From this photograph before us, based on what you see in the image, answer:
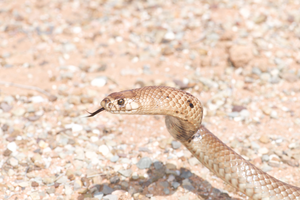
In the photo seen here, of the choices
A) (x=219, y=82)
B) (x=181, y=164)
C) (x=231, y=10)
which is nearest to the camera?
(x=181, y=164)

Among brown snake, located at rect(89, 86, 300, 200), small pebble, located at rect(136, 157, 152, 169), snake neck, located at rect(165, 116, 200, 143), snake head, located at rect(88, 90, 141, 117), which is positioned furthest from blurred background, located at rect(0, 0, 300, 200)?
snake head, located at rect(88, 90, 141, 117)

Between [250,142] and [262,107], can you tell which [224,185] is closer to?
[250,142]

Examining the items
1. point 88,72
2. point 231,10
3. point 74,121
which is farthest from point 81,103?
point 231,10

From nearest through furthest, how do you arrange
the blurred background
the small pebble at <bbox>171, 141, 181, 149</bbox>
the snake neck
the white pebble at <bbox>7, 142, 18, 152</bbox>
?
the snake neck, the blurred background, the white pebble at <bbox>7, 142, 18, 152</bbox>, the small pebble at <bbox>171, 141, 181, 149</bbox>

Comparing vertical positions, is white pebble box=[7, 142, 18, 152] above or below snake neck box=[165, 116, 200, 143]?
below

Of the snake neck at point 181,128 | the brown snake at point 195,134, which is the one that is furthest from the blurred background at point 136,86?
the snake neck at point 181,128

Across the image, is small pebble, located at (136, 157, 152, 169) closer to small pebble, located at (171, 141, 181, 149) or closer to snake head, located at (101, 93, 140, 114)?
small pebble, located at (171, 141, 181, 149)
